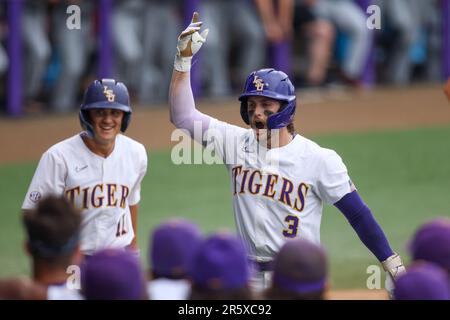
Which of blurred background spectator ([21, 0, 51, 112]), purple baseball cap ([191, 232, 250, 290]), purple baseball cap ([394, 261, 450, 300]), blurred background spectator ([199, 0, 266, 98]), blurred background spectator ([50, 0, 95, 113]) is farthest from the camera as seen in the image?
blurred background spectator ([199, 0, 266, 98])

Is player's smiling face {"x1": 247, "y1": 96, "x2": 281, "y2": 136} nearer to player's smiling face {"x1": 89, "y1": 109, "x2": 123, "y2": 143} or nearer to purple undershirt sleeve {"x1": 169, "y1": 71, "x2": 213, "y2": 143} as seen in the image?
purple undershirt sleeve {"x1": 169, "y1": 71, "x2": 213, "y2": 143}

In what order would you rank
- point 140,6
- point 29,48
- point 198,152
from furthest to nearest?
point 140,6, point 29,48, point 198,152

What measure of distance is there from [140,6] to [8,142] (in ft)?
10.5

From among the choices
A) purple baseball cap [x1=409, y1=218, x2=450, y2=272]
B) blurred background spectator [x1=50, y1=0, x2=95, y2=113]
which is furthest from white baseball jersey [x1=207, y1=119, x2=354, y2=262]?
blurred background spectator [x1=50, y1=0, x2=95, y2=113]

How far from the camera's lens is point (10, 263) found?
9.32 meters

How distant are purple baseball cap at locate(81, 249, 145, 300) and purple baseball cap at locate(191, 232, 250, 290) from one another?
0.26 metres

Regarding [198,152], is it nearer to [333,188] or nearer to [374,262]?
[374,262]

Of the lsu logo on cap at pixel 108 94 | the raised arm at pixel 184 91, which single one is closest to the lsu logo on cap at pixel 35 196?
the lsu logo on cap at pixel 108 94

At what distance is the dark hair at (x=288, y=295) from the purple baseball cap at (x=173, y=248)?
0.38m

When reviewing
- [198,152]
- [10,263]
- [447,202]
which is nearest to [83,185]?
[10,263]

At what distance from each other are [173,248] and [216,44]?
11131 mm

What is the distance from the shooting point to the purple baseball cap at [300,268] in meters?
4.46

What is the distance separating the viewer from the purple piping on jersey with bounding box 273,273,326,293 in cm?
447

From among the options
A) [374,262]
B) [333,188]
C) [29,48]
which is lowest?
[374,262]
